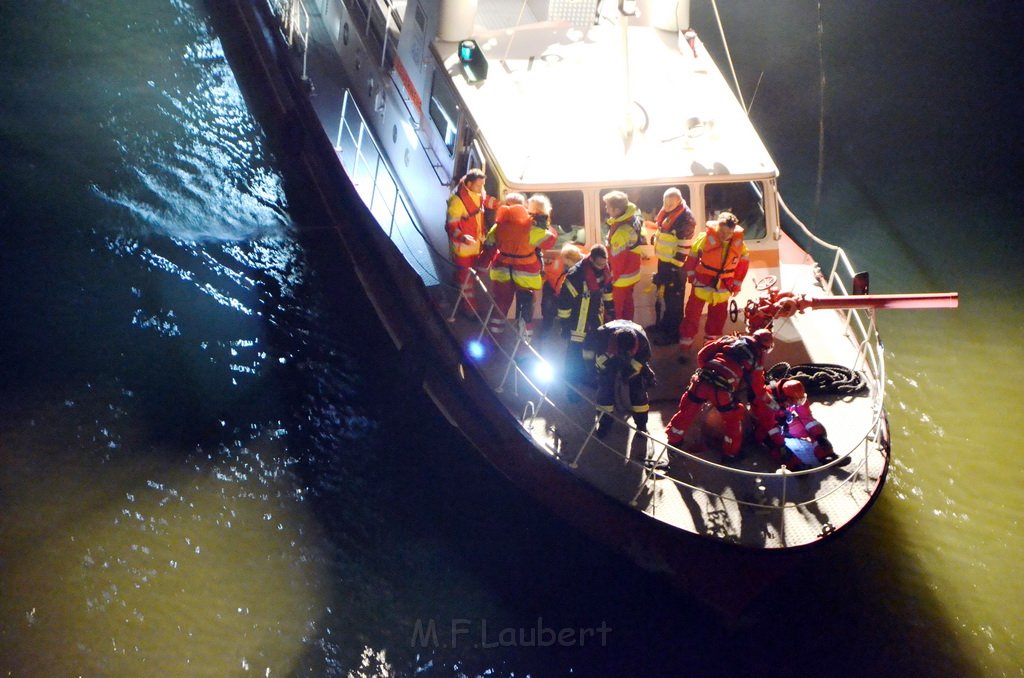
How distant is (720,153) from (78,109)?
6.90 m

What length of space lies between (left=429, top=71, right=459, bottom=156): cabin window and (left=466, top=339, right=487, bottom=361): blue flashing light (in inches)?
63.4

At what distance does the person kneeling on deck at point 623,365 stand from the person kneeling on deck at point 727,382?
0.83 ft

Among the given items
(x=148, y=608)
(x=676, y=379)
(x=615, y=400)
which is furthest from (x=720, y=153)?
(x=148, y=608)

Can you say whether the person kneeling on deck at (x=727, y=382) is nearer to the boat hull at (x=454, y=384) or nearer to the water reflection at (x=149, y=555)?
the boat hull at (x=454, y=384)

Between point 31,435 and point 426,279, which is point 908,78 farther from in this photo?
point 31,435

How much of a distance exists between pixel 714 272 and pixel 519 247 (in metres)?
1.36

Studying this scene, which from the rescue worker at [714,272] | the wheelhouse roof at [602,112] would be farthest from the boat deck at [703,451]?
the wheelhouse roof at [602,112]

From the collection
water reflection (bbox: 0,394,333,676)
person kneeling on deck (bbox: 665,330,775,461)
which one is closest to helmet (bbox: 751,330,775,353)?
person kneeling on deck (bbox: 665,330,775,461)

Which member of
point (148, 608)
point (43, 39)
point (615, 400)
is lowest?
point (148, 608)

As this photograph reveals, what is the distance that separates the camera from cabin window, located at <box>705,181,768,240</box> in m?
7.23

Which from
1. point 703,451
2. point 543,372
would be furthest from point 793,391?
point 543,372

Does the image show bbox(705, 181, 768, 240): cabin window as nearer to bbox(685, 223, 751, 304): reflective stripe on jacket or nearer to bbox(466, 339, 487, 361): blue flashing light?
bbox(685, 223, 751, 304): reflective stripe on jacket

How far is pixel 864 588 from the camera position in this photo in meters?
6.97

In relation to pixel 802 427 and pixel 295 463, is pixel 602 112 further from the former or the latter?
pixel 295 463
